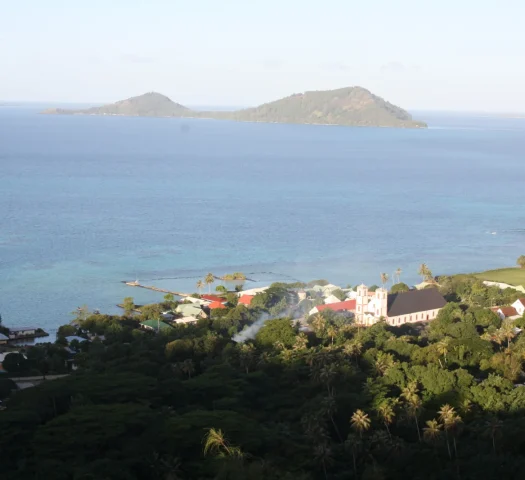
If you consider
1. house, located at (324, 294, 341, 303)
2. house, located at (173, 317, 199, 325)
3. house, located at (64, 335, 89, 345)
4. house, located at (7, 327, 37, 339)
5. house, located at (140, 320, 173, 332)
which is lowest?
house, located at (7, 327, 37, 339)

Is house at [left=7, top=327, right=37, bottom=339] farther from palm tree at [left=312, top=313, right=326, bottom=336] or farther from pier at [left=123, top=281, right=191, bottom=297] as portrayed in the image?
palm tree at [left=312, top=313, right=326, bottom=336]

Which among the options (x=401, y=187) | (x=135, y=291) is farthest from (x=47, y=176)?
(x=135, y=291)

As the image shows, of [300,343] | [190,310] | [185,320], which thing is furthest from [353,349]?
[190,310]

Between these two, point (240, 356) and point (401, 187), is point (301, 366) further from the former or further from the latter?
point (401, 187)

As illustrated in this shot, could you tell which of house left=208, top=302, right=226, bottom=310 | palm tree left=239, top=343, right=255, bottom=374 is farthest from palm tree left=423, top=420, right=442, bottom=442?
house left=208, top=302, right=226, bottom=310

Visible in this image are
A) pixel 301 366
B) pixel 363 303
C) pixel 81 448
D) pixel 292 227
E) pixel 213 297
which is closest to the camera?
pixel 81 448

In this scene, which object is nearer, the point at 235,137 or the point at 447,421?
the point at 447,421

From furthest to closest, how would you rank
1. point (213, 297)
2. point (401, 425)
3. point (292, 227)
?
1. point (292, 227)
2. point (213, 297)
3. point (401, 425)
